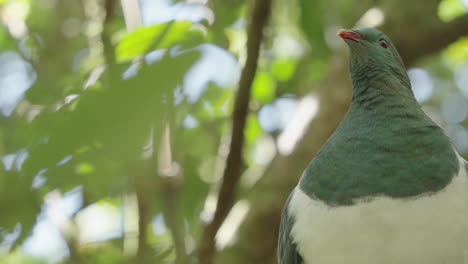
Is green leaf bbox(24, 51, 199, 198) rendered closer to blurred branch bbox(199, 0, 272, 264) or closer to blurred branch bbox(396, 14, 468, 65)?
blurred branch bbox(199, 0, 272, 264)

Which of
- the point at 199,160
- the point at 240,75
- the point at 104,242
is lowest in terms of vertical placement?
the point at 199,160

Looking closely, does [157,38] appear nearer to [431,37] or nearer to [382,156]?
[382,156]

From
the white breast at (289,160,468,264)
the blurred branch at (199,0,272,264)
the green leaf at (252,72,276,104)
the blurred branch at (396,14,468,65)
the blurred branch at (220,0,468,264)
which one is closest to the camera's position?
the white breast at (289,160,468,264)

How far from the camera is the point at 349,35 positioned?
96.7 inches

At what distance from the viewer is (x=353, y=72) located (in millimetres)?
2525

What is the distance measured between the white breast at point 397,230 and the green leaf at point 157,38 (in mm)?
1015

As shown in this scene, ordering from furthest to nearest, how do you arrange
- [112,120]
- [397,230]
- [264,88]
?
[264,88], [397,230], [112,120]

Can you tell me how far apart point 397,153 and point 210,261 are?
76 cm

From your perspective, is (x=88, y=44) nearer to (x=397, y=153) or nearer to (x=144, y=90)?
(x=397, y=153)

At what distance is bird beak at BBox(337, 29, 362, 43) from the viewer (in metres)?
2.42

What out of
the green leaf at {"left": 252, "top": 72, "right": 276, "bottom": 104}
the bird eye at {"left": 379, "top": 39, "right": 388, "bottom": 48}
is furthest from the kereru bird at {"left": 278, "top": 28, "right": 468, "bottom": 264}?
the green leaf at {"left": 252, "top": 72, "right": 276, "bottom": 104}

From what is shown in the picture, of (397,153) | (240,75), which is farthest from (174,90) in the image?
(240,75)

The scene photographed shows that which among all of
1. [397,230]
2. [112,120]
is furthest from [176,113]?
[397,230]

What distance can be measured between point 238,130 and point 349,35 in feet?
1.86
